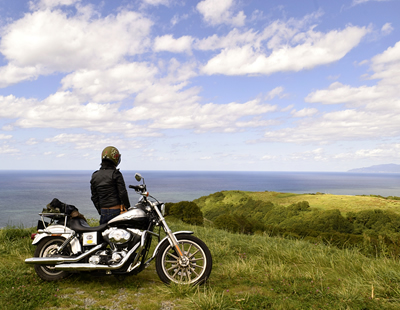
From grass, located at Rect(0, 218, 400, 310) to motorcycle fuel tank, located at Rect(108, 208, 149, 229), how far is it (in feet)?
3.56

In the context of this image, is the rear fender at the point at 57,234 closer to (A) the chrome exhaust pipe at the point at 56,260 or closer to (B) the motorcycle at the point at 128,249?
(B) the motorcycle at the point at 128,249

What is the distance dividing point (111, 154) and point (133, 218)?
132cm

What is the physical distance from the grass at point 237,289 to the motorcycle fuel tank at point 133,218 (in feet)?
3.56

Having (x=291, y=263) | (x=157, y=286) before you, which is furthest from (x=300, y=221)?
(x=157, y=286)

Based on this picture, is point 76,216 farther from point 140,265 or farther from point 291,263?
point 291,263

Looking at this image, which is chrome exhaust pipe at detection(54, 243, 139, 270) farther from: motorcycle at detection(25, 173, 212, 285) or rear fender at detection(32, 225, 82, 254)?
rear fender at detection(32, 225, 82, 254)

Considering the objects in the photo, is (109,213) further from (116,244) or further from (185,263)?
(185,263)

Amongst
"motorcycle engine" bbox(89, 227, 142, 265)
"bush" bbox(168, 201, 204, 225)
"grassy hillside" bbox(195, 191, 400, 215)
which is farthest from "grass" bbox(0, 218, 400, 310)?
"grassy hillside" bbox(195, 191, 400, 215)

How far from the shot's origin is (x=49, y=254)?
521 cm

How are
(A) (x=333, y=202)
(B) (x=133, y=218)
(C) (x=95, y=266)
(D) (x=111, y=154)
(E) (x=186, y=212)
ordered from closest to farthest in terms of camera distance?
1. (C) (x=95, y=266)
2. (B) (x=133, y=218)
3. (D) (x=111, y=154)
4. (E) (x=186, y=212)
5. (A) (x=333, y=202)

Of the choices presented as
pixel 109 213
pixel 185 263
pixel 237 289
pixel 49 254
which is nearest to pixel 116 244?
pixel 109 213

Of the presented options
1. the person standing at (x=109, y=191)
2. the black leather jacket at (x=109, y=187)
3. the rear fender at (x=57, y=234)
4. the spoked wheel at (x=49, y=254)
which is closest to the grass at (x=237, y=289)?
the spoked wheel at (x=49, y=254)

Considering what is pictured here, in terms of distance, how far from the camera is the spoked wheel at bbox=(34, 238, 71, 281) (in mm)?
5109

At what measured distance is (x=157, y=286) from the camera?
15.8ft
